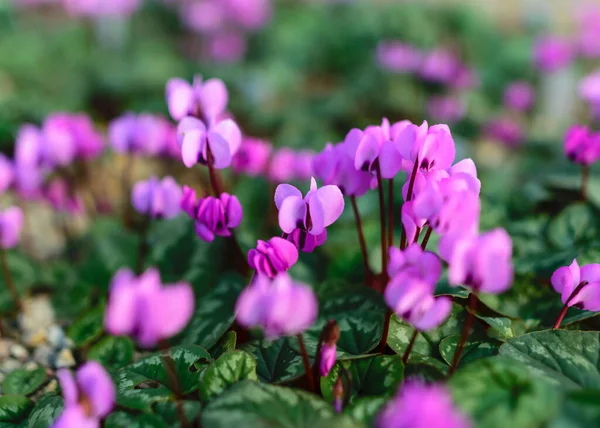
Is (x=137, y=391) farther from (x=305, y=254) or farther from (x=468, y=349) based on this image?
(x=305, y=254)

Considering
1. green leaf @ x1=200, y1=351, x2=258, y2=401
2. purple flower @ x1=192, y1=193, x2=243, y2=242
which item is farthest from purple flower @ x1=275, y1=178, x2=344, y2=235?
green leaf @ x1=200, y1=351, x2=258, y2=401

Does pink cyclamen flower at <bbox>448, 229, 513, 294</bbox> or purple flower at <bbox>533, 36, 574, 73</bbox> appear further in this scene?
purple flower at <bbox>533, 36, 574, 73</bbox>

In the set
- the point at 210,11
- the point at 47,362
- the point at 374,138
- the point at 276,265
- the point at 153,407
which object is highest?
the point at 210,11

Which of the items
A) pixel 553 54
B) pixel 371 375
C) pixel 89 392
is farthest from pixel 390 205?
pixel 553 54

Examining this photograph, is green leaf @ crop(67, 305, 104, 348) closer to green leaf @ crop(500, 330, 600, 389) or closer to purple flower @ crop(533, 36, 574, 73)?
green leaf @ crop(500, 330, 600, 389)

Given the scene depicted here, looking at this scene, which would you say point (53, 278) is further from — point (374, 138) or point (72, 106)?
point (72, 106)

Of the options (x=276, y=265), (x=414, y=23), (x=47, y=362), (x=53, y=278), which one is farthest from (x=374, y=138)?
(x=414, y=23)

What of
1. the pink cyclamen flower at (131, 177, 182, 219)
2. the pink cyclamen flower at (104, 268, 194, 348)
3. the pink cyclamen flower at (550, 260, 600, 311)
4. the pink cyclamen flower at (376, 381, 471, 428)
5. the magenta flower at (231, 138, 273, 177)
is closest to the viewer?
the pink cyclamen flower at (376, 381, 471, 428)
